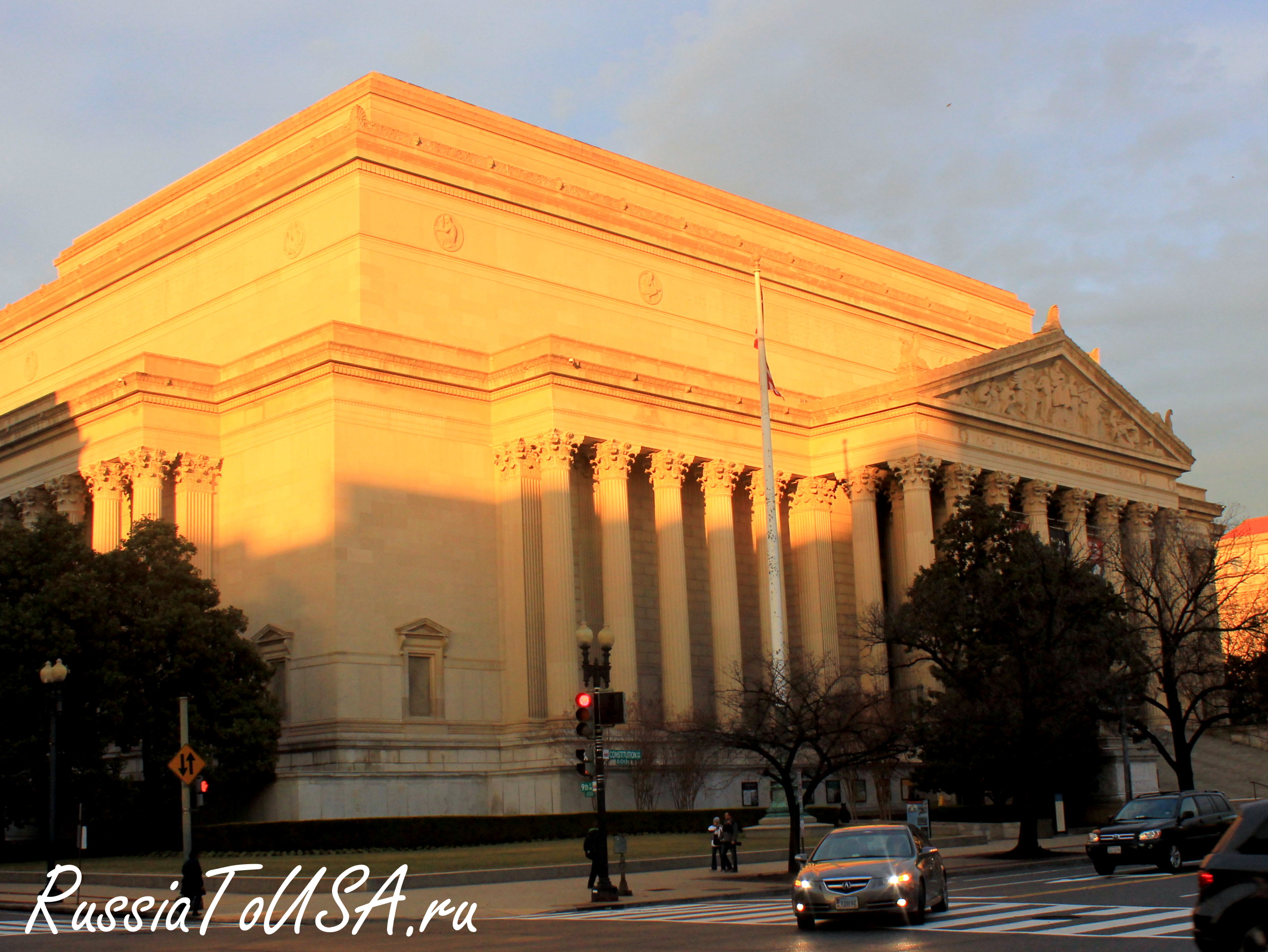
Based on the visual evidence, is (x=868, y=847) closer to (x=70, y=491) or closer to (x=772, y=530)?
(x=772, y=530)

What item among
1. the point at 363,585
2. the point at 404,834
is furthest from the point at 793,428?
the point at 404,834

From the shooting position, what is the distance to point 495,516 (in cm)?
6075

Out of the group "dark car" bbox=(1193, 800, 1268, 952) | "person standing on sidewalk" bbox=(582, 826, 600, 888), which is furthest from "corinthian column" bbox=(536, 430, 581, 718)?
"dark car" bbox=(1193, 800, 1268, 952)

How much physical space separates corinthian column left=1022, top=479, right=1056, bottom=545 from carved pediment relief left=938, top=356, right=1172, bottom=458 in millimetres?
2928

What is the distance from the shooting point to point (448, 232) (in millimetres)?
66562

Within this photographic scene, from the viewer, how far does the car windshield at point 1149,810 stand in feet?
123

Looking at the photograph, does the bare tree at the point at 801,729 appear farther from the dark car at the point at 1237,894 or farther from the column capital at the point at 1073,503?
the column capital at the point at 1073,503

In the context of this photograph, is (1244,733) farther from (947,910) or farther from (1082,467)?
(947,910)

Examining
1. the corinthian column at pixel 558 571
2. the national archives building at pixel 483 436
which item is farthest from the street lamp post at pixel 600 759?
the corinthian column at pixel 558 571

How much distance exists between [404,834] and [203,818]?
11.9 m

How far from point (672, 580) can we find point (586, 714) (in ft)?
93.0

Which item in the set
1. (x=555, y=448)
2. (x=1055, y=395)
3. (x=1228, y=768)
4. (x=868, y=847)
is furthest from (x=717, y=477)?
(x=868, y=847)

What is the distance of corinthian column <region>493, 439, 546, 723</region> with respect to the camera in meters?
58.4

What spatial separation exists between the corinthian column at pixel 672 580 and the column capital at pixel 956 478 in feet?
39.8
